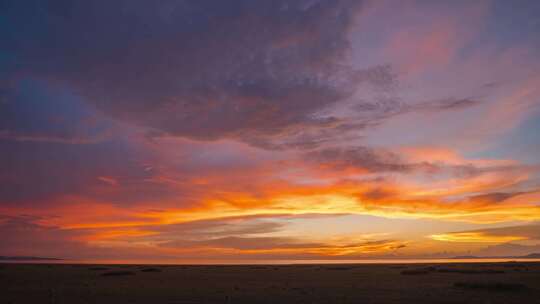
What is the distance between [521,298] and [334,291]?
15.2 meters

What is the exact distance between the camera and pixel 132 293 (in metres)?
37.5

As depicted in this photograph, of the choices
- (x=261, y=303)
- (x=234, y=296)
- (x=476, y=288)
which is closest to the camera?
(x=261, y=303)

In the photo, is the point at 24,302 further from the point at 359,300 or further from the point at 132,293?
the point at 359,300

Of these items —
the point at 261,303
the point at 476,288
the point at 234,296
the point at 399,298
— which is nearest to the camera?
the point at 261,303

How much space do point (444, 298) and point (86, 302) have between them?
2765 cm

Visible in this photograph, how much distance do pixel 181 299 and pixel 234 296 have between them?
15.3 ft

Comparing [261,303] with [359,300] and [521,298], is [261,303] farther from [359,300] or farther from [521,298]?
[521,298]

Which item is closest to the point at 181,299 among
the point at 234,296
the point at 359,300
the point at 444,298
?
the point at 234,296

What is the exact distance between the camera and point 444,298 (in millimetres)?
32406

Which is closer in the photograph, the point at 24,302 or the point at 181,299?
the point at 24,302

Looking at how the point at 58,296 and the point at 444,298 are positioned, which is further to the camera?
the point at 58,296

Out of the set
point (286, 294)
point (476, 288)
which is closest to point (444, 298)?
point (476, 288)

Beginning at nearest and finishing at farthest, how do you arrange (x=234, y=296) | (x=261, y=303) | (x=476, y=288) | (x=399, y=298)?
1. (x=261, y=303)
2. (x=399, y=298)
3. (x=234, y=296)
4. (x=476, y=288)

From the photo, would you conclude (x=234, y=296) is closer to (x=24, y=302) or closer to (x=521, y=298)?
(x=24, y=302)
